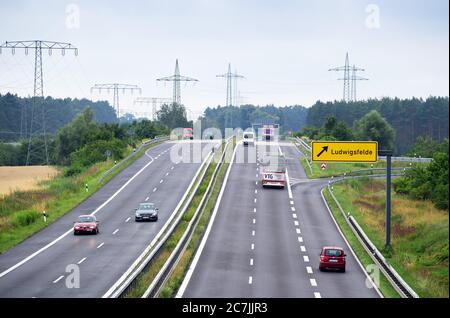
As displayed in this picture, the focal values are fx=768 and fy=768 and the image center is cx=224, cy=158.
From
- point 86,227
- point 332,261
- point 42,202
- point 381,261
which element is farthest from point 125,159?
point 332,261

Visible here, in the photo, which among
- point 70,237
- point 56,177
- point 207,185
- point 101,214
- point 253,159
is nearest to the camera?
point 70,237

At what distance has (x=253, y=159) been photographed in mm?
94812

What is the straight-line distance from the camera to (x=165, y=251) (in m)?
42.9

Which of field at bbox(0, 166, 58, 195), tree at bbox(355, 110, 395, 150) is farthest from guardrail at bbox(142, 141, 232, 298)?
tree at bbox(355, 110, 395, 150)

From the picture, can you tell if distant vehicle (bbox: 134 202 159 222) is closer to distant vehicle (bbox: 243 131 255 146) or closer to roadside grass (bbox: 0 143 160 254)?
roadside grass (bbox: 0 143 160 254)

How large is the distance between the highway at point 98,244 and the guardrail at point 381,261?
12959mm

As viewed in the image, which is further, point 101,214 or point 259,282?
point 101,214

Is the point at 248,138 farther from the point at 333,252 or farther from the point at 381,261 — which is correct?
the point at 333,252

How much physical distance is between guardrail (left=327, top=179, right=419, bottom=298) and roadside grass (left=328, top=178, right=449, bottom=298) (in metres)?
0.62

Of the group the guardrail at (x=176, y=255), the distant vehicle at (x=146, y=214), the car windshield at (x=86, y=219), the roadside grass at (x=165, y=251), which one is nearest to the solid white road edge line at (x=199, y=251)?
the guardrail at (x=176, y=255)

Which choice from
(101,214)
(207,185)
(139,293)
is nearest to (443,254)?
(139,293)

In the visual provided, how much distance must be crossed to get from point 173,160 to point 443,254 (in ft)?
179

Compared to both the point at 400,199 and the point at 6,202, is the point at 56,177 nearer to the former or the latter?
the point at 6,202

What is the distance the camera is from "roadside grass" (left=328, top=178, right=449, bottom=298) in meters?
34.4
